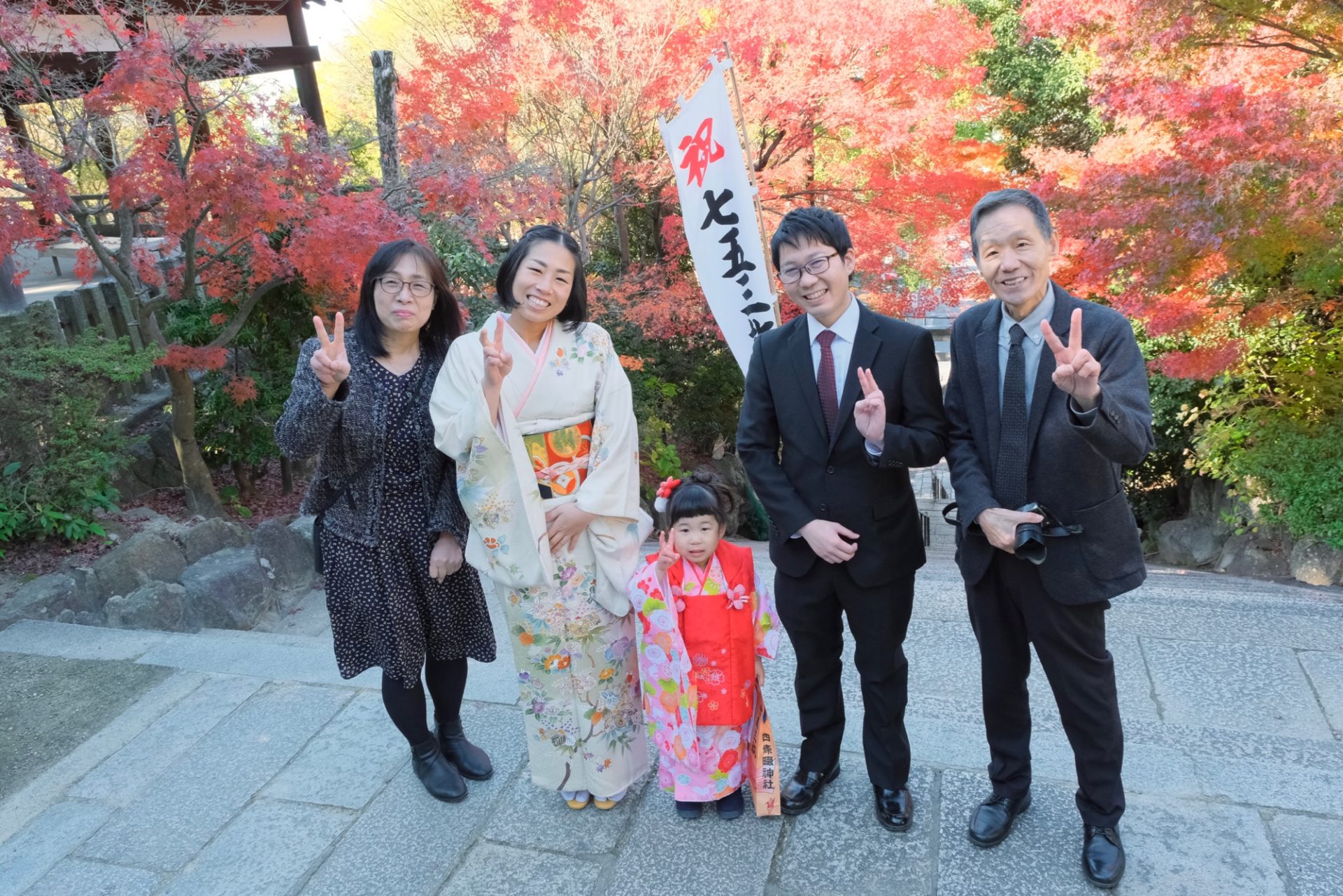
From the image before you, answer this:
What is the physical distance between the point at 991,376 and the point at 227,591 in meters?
4.66

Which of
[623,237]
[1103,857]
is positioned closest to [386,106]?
[623,237]

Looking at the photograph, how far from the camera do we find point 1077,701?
7.35 ft

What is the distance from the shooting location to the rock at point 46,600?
4375 millimetres

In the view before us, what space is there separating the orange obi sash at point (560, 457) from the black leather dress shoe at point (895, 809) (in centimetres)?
129

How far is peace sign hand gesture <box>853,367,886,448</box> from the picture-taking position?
2.12m

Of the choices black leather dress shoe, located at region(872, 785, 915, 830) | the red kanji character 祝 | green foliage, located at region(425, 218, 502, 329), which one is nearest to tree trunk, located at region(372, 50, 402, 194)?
green foliage, located at region(425, 218, 502, 329)

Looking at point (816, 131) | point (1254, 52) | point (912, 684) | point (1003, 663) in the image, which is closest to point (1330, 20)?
point (1254, 52)

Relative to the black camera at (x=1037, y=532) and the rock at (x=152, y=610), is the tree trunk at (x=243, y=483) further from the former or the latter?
the black camera at (x=1037, y=532)

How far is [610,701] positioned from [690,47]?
22.7 feet

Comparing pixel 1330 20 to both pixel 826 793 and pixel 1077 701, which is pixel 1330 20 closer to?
pixel 1077 701

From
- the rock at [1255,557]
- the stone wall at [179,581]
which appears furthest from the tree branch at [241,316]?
the rock at [1255,557]

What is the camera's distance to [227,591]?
202 inches

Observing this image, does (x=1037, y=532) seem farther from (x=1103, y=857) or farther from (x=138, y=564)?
(x=138, y=564)

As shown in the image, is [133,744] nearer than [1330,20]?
Yes
